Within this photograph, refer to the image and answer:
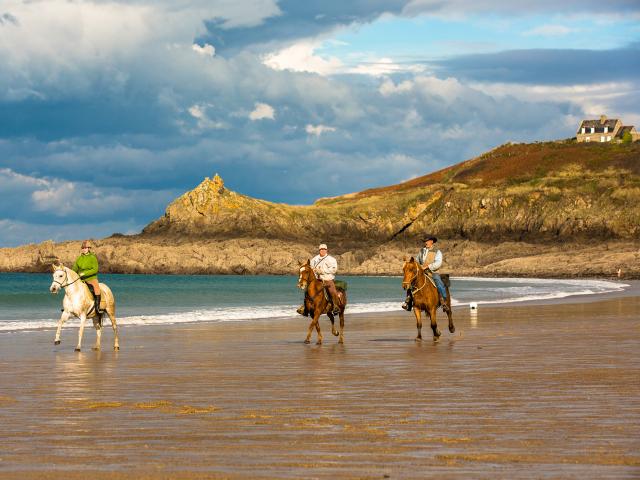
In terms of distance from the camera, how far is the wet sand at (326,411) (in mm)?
8258

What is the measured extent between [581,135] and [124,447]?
184792 mm

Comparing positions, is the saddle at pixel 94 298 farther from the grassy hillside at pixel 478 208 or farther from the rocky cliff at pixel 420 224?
the grassy hillside at pixel 478 208

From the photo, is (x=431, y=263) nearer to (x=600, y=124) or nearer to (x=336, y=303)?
(x=336, y=303)

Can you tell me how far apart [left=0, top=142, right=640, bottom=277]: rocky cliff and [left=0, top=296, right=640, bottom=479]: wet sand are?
10865 cm

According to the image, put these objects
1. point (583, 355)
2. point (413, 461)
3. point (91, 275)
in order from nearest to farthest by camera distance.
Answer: point (413, 461) → point (583, 355) → point (91, 275)

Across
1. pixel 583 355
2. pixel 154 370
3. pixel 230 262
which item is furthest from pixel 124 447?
pixel 230 262

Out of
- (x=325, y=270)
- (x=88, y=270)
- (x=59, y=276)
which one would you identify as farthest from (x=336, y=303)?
(x=59, y=276)

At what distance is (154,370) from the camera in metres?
17.0

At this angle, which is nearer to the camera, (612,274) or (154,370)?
(154,370)

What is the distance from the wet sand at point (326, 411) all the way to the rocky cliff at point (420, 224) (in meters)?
109

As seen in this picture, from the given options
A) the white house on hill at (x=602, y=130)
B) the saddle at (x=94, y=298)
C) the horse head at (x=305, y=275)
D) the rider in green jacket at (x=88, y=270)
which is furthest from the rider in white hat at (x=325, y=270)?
the white house on hill at (x=602, y=130)

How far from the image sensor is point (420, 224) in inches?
5930

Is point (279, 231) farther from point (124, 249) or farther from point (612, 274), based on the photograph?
point (612, 274)

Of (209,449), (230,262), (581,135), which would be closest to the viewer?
(209,449)
